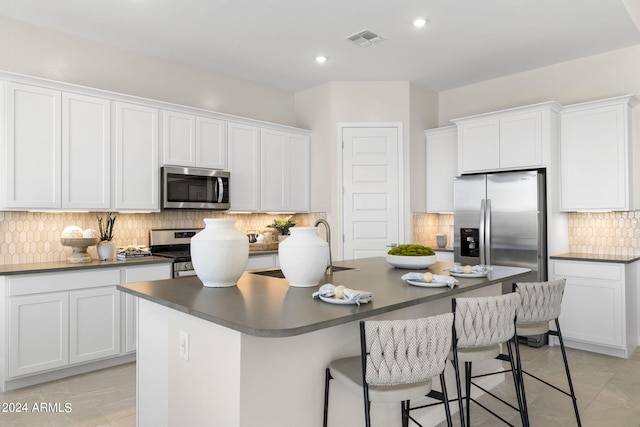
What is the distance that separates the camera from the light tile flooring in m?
2.72

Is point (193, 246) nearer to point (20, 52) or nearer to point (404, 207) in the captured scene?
point (20, 52)

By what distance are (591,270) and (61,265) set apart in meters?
4.68

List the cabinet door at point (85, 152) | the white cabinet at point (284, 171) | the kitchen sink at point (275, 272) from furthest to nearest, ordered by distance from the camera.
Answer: the white cabinet at point (284, 171) < the cabinet door at point (85, 152) < the kitchen sink at point (275, 272)

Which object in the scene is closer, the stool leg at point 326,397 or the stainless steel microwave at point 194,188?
the stool leg at point 326,397

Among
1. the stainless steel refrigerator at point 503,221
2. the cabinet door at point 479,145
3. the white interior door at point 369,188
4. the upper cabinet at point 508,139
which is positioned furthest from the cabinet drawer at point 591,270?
the white interior door at point 369,188

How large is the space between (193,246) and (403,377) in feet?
3.87

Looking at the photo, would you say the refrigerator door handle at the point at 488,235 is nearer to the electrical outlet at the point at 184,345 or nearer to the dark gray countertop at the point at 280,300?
the dark gray countertop at the point at 280,300

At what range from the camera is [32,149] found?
3.42 m

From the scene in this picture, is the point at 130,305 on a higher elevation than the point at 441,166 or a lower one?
lower

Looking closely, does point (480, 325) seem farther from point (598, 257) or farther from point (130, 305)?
point (130, 305)

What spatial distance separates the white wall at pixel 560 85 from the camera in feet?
14.3

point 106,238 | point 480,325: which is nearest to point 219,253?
point 480,325

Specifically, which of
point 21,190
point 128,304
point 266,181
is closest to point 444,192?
point 266,181

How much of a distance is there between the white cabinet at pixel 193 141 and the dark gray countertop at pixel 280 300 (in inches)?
82.4
